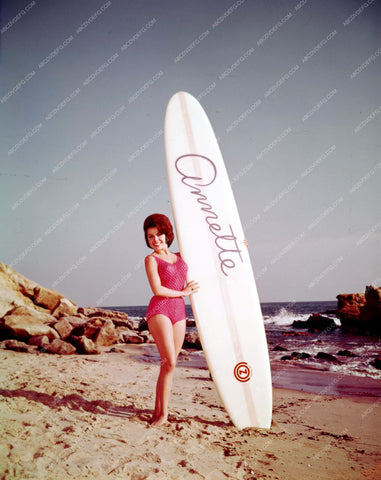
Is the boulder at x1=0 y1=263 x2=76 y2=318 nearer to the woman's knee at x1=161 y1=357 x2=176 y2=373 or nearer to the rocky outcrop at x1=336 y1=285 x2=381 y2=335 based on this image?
the woman's knee at x1=161 y1=357 x2=176 y2=373

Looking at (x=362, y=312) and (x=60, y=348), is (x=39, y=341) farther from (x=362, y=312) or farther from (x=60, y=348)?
(x=362, y=312)

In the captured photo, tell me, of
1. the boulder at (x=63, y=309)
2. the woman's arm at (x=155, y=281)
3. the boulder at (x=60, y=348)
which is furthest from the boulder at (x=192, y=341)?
the woman's arm at (x=155, y=281)

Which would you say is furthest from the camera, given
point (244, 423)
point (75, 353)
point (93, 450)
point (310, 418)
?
point (75, 353)

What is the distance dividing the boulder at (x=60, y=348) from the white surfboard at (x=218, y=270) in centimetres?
346

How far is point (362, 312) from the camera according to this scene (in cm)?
1299

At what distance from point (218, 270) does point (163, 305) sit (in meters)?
0.63

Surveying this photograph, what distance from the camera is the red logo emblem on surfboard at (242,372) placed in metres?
2.36

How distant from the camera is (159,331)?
2047 mm

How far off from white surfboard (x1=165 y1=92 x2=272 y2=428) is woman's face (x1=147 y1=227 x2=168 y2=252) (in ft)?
1.07

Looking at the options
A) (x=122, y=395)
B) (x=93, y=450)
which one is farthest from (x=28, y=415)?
(x=122, y=395)

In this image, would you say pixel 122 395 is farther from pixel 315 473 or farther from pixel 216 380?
pixel 315 473

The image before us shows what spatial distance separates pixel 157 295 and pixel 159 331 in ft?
0.76

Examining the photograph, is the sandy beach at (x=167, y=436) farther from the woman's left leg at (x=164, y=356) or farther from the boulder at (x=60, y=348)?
the boulder at (x=60, y=348)

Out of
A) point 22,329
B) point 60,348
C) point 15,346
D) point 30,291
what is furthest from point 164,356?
point 30,291
